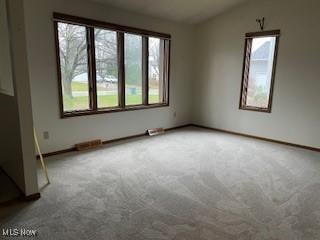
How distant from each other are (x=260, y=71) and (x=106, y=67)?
9.99ft

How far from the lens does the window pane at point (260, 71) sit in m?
4.53

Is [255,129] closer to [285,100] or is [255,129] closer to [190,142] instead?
[285,100]

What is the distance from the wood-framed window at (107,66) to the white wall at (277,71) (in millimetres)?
1066

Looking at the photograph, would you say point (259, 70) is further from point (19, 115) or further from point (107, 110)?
point (19, 115)

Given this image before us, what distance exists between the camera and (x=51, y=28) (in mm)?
3354

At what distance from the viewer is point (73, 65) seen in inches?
146

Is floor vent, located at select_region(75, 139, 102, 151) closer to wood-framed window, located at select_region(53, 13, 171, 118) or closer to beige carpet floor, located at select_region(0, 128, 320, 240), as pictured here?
beige carpet floor, located at select_region(0, 128, 320, 240)

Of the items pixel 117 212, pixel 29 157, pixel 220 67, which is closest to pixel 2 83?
pixel 29 157

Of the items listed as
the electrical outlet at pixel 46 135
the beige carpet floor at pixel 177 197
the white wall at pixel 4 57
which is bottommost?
the beige carpet floor at pixel 177 197

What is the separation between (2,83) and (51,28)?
1219 mm

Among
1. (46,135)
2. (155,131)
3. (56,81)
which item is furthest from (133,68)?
(46,135)

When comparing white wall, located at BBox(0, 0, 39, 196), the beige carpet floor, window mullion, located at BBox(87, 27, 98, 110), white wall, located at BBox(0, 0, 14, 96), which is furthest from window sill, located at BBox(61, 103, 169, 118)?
white wall, located at BBox(0, 0, 14, 96)

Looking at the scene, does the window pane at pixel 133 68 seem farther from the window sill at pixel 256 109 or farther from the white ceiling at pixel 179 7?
the window sill at pixel 256 109

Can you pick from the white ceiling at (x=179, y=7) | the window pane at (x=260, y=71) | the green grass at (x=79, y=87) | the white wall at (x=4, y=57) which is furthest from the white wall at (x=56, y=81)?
the window pane at (x=260, y=71)
